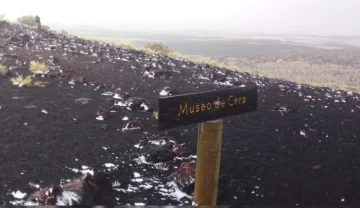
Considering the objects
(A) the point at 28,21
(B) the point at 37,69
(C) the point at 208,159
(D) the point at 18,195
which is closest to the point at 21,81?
(B) the point at 37,69

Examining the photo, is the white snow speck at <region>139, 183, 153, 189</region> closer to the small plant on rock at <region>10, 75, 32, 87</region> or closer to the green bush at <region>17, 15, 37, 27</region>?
the small plant on rock at <region>10, 75, 32, 87</region>

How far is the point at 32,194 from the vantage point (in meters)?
4.38

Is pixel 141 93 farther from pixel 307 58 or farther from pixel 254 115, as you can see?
pixel 307 58

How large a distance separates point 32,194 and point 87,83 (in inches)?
221

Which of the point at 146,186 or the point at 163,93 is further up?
the point at 163,93

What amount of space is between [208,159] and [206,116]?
1.41ft

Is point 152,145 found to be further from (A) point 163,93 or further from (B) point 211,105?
(A) point 163,93

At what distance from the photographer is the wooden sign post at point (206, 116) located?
3525mm

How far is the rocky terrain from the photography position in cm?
475

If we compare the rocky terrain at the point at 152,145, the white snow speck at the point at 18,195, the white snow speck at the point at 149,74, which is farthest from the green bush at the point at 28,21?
the white snow speck at the point at 18,195

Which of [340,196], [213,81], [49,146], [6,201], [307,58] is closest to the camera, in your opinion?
[6,201]

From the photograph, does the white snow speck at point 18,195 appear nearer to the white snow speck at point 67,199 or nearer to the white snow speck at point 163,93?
the white snow speck at point 67,199

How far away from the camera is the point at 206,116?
3695 mm

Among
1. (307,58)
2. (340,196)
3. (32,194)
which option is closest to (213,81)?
(340,196)
